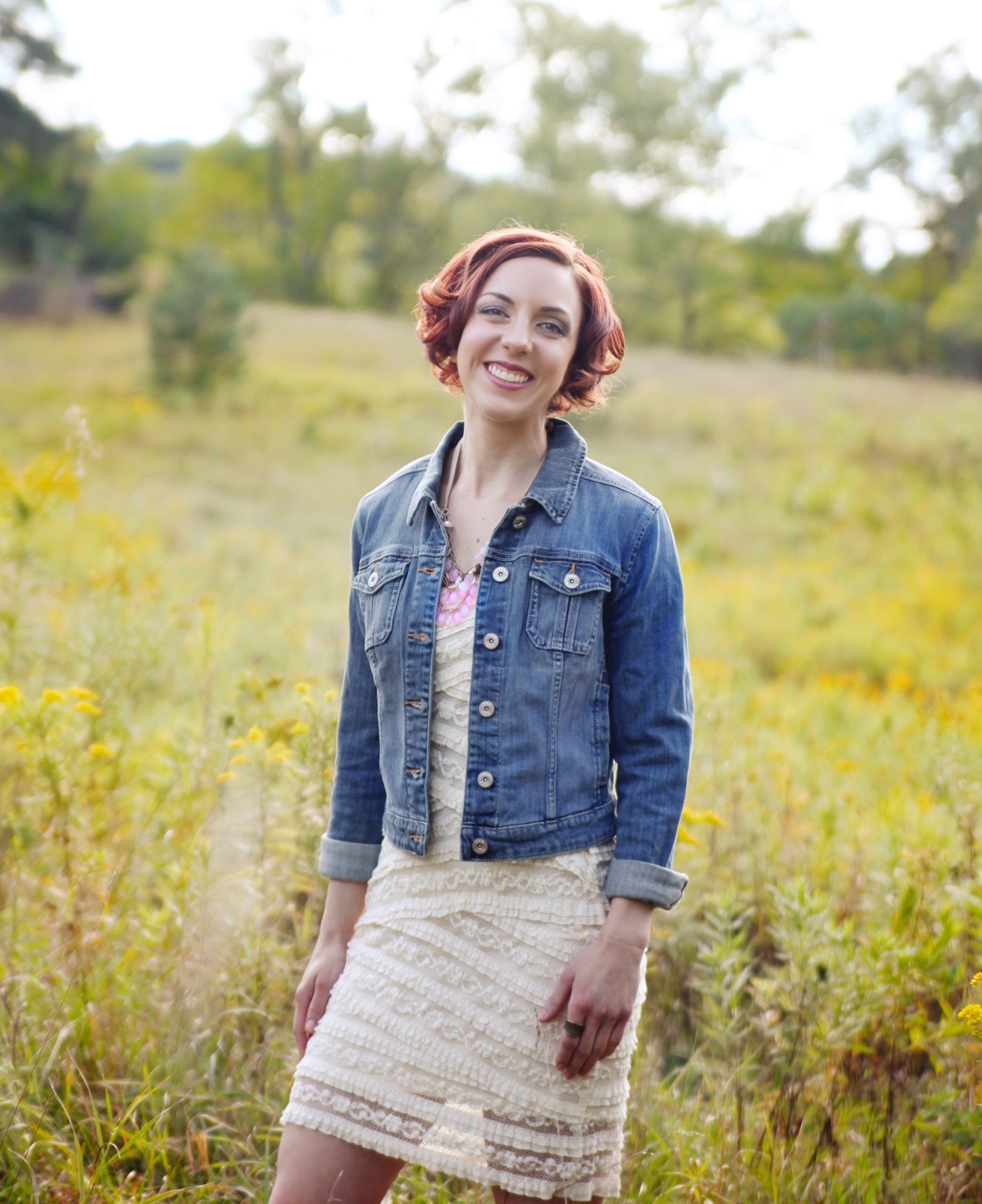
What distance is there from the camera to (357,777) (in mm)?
1896

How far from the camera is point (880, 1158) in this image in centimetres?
217

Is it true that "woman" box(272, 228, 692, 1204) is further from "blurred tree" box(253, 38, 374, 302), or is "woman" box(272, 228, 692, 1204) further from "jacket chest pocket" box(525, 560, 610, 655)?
"blurred tree" box(253, 38, 374, 302)

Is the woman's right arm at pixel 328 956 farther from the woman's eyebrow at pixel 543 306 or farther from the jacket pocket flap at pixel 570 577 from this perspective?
the woman's eyebrow at pixel 543 306

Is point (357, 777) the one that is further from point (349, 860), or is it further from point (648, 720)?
point (648, 720)

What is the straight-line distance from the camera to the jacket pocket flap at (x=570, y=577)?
1625mm

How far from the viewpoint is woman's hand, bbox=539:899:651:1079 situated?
1.52 meters

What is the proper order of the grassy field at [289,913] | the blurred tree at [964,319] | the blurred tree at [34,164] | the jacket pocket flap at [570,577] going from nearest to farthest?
the jacket pocket flap at [570,577] < the grassy field at [289,913] < the blurred tree at [34,164] < the blurred tree at [964,319]

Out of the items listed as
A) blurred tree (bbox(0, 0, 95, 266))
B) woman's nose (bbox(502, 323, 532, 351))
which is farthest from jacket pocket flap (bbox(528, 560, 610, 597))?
blurred tree (bbox(0, 0, 95, 266))

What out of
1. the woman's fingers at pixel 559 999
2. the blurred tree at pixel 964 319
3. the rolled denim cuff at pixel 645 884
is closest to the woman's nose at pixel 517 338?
the rolled denim cuff at pixel 645 884

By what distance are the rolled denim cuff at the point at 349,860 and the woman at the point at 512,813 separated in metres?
0.08

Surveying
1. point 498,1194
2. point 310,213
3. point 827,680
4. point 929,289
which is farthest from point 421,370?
point 929,289

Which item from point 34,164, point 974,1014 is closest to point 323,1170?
point 974,1014

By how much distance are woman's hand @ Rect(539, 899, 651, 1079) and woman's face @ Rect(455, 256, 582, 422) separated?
850 millimetres

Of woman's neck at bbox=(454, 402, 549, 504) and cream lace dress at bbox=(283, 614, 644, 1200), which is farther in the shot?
woman's neck at bbox=(454, 402, 549, 504)
